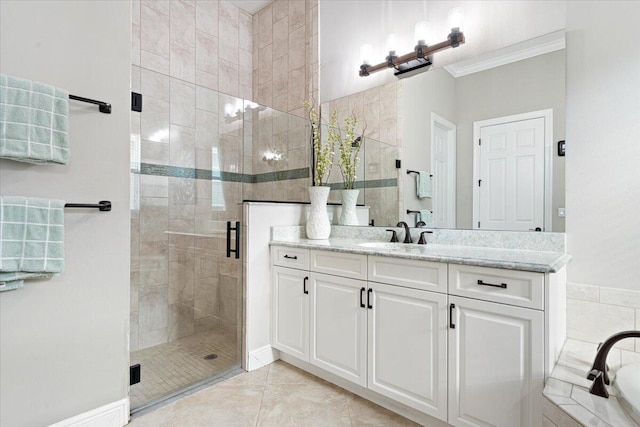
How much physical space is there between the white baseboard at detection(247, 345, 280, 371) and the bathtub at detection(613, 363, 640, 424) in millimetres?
1990

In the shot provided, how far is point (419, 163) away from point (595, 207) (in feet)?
3.35

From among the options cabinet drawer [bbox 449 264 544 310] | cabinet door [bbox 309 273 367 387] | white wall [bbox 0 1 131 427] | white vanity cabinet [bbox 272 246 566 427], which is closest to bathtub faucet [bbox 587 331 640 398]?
white vanity cabinet [bbox 272 246 566 427]

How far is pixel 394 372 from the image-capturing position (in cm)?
178

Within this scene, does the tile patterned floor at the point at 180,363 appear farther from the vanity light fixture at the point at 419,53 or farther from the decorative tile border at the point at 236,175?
the vanity light fixture at the point at 419,53

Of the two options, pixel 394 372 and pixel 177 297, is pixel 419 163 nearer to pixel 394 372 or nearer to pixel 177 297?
pixel 394 372

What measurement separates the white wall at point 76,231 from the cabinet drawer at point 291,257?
3.24ft

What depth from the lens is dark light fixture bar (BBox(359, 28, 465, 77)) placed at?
2.20m

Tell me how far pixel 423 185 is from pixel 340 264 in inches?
33.0

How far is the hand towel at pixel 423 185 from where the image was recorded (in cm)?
231

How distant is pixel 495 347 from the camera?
1445 millimetres

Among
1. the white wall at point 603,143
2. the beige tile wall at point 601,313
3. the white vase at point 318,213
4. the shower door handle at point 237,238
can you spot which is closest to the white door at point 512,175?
the white wall at point 603,143

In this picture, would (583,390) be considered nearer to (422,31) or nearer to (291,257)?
(291,257)

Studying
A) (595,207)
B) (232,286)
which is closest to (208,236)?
(232,286)

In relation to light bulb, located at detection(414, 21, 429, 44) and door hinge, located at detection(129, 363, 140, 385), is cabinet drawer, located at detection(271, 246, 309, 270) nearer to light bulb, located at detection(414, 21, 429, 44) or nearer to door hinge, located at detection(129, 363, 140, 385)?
door hinge, located at detection(129, 363, 140, 385)
